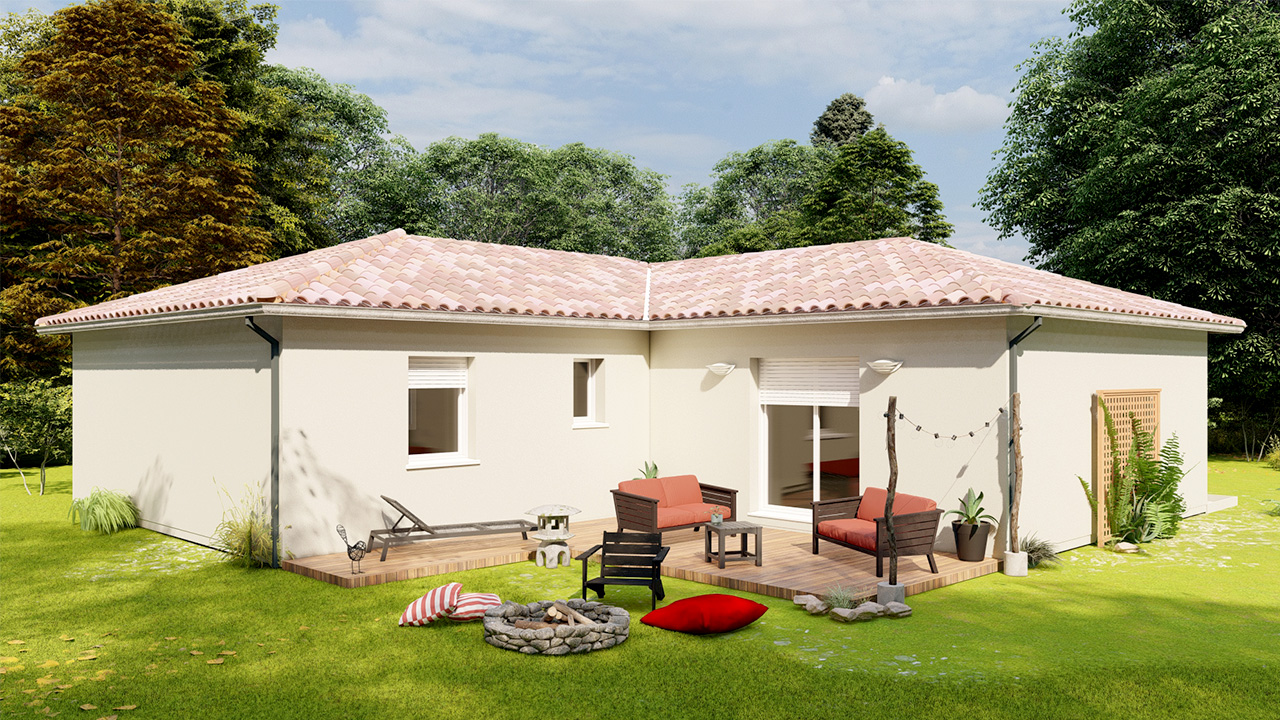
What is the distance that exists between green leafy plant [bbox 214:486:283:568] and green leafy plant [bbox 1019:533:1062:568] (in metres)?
9.50

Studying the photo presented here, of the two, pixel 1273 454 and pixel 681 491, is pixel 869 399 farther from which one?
pixel 1273 454

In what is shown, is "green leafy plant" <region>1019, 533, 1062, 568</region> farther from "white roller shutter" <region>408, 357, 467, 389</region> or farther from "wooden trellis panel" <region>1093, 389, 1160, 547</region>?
"white roller shutter" <region>408, 357, 467, 389</region>

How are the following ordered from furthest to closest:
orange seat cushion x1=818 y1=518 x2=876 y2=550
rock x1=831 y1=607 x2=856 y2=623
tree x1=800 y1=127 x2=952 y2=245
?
1. tree x1=800 y1=127 x2=952 y2=245
2. orange seat cushion x1=818 y1=518 x2=876 y2=550
3. rock x1=831 y1=607 x2=856 y2=623

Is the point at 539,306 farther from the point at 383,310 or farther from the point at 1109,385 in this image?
the point at 1109,385

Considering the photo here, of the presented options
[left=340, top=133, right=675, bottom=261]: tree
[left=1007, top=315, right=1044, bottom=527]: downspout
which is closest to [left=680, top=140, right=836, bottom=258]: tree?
[left=340, top=133, right=675, bottom=261]: tree

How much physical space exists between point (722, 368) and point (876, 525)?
4.35 m

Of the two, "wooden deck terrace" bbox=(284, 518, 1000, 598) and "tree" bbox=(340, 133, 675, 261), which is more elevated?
"tree" bbox=(340, 133, 675, 261)

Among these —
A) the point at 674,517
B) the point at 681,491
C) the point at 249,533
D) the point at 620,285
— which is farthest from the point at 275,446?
the point at 620,285

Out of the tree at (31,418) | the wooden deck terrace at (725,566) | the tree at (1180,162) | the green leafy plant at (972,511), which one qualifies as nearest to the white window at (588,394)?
the wooden deck terrace at (725,566)

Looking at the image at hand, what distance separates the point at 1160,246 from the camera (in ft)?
83.0

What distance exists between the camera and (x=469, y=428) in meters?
12.8

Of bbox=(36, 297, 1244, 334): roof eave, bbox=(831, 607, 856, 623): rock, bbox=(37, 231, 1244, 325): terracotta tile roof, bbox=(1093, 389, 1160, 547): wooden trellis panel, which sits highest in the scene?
bbox=(37, 231, 1244, 325): terracotta tile roof

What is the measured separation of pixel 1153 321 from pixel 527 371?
956 cm

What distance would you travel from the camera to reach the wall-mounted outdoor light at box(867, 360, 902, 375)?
468 inches
